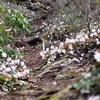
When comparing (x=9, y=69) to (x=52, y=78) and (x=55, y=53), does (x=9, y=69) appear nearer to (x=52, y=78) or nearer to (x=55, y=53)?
(x=52, y=78)

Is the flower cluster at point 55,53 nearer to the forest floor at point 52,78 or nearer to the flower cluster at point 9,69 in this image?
the forest floor at point 52,78

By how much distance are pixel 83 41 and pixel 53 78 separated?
52.6 inches

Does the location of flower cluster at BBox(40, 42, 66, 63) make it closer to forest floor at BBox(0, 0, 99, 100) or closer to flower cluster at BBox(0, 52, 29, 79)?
forest floor at BBox(0, 0, 99, 100)

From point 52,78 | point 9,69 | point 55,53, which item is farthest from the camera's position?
point 55,53

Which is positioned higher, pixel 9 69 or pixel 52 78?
pixel 9 69

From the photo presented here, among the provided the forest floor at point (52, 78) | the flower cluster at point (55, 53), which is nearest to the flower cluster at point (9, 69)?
the forest floor at point (52, 78)

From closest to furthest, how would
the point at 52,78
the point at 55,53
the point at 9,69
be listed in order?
the point at 52,78
the point at 9,69
the point at 55,53

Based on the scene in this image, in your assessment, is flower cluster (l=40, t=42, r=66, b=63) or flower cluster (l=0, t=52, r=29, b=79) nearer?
flower cluster (l=0, t=52, r=29, b=79)

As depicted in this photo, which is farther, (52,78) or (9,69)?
(9,69)

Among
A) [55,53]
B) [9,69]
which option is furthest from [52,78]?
[55,53]

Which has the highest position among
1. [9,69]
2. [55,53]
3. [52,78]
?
[55,53]

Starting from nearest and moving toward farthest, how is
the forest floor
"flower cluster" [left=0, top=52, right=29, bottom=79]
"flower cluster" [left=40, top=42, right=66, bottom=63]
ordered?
the forest floor → "flower cluster" [left=0, top=52, right=29, bottom=79] → "flower cluster" [left=40, top=42, right=66, bottom=63]

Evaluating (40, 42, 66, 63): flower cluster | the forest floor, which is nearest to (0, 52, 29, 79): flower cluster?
the forest floor

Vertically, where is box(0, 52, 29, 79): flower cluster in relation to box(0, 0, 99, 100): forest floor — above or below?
above
